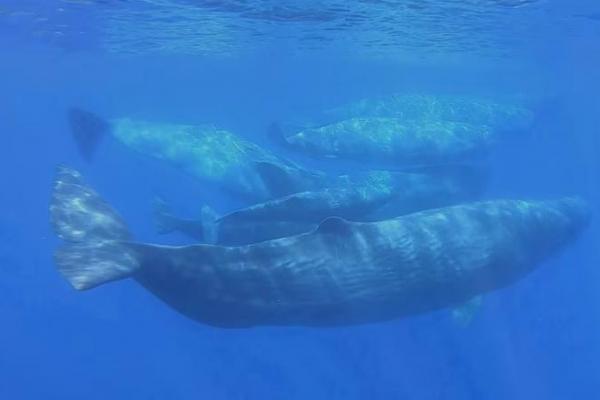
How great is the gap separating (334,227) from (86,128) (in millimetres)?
11884

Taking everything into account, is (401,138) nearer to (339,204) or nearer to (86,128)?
(339,204)

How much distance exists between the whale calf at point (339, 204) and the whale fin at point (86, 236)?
95.2 inches

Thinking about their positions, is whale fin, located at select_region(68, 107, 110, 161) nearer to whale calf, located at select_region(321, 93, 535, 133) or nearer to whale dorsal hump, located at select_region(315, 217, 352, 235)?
whale calf, located at select_region(321, 93, 535, 133)

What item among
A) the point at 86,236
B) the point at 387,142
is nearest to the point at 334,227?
the point at 86,236

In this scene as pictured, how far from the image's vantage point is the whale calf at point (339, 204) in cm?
1354

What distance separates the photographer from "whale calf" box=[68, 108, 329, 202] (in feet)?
62.5

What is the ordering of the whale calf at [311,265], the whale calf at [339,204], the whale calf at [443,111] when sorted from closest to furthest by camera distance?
1. the whale calf at [311,265]
2. the whale calf at [339,204]
3. the whale calf at [443,111]

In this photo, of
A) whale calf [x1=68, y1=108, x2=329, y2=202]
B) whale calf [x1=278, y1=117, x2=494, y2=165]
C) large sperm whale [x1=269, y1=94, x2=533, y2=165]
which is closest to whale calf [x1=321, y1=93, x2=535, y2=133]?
large sperm whale [x1=269, y1=94, x2=533, y2=165]

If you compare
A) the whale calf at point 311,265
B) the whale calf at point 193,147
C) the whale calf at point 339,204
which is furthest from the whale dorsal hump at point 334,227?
the whale calf at point 193,147

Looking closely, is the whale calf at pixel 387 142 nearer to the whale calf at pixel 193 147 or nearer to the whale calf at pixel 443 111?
the whale calf at pixel 193 147

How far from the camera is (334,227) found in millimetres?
11922

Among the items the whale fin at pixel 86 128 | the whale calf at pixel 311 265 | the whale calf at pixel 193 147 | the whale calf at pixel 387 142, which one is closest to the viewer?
the whale calf at pixel 311 265

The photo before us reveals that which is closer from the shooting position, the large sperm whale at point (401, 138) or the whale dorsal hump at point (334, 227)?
the whale dorsal hump at point (334, 227)

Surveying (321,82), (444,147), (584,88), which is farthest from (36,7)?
(584,88)
